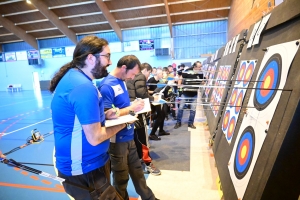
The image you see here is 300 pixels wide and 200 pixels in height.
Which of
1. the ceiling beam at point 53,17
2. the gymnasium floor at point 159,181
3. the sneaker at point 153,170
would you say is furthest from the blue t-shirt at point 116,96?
the ceiling beam at point 53,17

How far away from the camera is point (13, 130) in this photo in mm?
4656

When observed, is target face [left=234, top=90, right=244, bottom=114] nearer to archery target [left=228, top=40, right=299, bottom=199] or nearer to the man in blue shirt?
archery target [left=228, top=40, right=299, bottom=199]

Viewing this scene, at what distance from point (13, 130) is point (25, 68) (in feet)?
44.8

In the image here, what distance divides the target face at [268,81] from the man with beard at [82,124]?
0.80m

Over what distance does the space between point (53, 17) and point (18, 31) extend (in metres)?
3.61

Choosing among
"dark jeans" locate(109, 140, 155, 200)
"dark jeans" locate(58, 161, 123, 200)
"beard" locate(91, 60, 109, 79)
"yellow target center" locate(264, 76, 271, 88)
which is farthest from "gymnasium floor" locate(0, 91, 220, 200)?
"yellow target center" locate(264, 76, 271, 88)

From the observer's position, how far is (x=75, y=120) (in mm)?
873

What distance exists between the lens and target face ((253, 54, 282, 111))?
957mm

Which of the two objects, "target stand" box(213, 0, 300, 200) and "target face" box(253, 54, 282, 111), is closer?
"target stand" box(213, 0, 300, 200)

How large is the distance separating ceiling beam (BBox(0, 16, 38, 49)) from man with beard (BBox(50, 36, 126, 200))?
14.4 meters

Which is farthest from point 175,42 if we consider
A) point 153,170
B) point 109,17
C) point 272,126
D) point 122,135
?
point 272,126

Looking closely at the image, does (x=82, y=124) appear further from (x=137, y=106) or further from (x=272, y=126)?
(x=272, y=126)

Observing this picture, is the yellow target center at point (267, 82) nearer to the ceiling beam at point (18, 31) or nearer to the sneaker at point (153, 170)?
the sneaker at point (153, 170)

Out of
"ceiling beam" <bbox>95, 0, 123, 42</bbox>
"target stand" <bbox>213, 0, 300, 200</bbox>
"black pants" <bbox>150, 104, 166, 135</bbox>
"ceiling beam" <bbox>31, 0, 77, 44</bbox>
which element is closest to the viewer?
"target stand" <bbox>213, 0, 300, 200</bbox>
